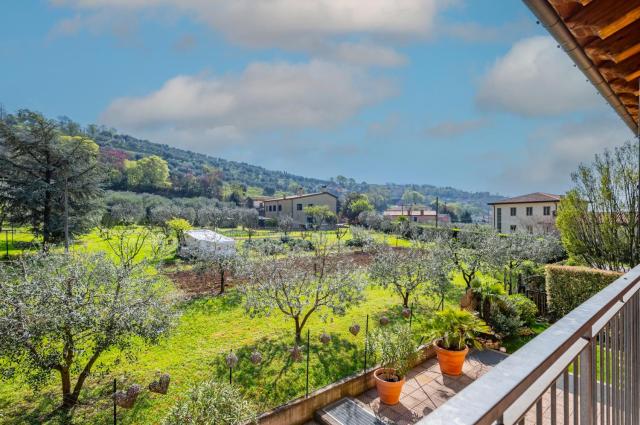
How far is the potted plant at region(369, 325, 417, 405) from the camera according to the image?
568cm

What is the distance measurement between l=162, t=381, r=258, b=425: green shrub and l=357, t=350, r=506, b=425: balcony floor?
92.0 inches

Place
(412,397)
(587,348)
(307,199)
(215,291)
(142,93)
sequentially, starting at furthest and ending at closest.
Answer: (142,93) < (307,199) < (215,291) < (412,397) < (587,348)

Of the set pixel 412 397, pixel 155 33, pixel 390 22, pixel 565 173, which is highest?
pixel 155 33

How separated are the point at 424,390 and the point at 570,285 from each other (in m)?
Result: 6.08

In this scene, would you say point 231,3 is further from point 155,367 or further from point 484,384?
point 484,384

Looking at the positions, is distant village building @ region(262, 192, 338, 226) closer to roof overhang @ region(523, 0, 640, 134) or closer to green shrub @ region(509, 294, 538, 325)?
green shrub @ region(509, 294, 538, 325)

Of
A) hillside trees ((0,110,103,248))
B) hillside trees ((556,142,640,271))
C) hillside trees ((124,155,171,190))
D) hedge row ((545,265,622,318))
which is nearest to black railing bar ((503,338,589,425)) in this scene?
hedge row ((545,265,622,318))

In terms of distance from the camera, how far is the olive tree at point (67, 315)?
4.45 metres

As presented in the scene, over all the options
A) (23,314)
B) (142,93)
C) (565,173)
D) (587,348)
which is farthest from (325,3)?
(142,93)

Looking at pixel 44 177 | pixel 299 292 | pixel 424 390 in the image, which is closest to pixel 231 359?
pixel 299 292

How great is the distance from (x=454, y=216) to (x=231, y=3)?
254ft

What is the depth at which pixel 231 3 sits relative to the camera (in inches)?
352

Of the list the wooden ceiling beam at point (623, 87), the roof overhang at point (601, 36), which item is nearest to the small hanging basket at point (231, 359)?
the roof overhang at point (601, 36)

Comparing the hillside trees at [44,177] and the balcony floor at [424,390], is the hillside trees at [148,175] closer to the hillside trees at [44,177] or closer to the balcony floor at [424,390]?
the hillside trees at [44,177]
